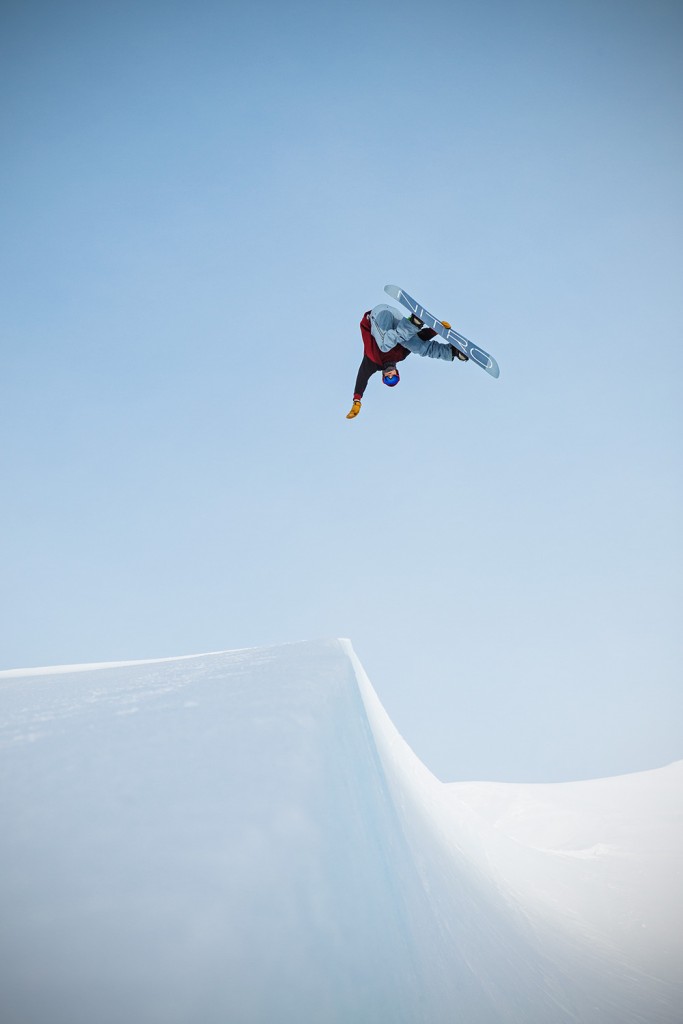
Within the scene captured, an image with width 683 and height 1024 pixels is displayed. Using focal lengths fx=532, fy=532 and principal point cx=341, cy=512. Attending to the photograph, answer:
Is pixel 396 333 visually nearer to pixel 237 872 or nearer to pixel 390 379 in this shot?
pixel 390 379

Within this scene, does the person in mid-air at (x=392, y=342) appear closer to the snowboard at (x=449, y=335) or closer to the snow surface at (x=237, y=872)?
the snowboard at (x=449, y=335)

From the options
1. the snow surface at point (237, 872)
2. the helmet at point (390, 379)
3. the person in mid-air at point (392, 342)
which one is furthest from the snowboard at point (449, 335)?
the snow surface at point (237, 872)

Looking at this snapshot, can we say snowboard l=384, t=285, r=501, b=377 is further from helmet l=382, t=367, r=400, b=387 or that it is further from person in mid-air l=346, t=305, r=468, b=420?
helmet l=382, t=367, r=400, b=387

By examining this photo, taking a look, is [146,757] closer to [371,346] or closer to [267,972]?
[267,972]

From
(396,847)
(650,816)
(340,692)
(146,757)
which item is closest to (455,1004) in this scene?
(396,847)

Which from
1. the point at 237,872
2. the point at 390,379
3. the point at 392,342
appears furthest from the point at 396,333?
the point at 237,872

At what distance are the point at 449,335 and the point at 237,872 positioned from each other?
8.39m

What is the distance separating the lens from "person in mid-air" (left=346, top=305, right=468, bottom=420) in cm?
821

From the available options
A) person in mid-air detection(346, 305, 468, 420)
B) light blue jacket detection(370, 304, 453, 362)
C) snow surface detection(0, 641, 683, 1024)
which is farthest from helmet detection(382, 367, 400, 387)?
snow surface detection(0, 641, 683, 1024)

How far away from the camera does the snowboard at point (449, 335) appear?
28.4ft

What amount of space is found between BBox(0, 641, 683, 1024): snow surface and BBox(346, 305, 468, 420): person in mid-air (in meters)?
5.77

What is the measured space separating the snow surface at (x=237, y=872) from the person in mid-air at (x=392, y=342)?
5.77m

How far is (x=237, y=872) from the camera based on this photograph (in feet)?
6.23

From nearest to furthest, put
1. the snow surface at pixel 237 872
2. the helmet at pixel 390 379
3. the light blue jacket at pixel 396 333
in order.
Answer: the snow surface at pixel 237 872, the light blue jacket at pixel 396 333, the helmet at pixel 390 379
